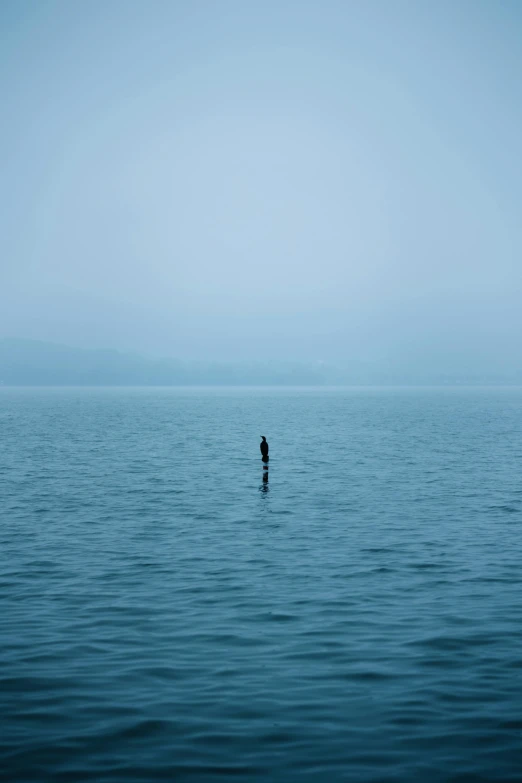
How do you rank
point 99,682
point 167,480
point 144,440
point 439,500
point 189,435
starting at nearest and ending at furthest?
point 99,682
point 439,500
point 167,480
point 144,440
point 189,435

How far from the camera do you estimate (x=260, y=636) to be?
50.9 feet

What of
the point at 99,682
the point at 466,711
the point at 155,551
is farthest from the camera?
the point at 155,551

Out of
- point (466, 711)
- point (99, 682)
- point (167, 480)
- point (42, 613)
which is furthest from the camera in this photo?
point (167, 480)

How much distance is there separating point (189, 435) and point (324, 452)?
23.6 metres

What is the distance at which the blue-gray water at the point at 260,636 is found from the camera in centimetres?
1077

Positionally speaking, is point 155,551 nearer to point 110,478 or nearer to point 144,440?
point 110,478

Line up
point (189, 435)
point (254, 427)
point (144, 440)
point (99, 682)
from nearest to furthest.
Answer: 1. point (99, 682)
2. point (144, 440)
3. point (189, 435)
4. point (254, 427)

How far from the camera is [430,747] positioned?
35.7ft

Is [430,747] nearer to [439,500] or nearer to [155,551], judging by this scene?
[155,551]

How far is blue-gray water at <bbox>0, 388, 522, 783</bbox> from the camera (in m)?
10.8

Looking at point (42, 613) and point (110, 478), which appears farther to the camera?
point (110, 478)

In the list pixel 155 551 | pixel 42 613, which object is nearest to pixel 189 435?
pixel 155 551

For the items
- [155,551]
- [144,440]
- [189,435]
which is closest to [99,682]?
[155,551]

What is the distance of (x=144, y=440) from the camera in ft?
231
